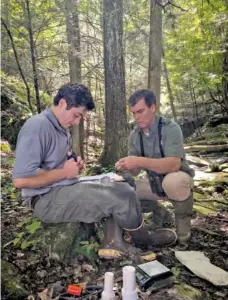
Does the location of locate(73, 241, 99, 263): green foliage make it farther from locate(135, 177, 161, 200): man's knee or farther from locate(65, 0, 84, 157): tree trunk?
locate(65, 0, 84, 157): tree trunk

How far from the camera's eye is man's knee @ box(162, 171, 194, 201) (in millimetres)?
3773

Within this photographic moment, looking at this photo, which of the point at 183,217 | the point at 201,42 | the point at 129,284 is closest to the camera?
the point at 129,284

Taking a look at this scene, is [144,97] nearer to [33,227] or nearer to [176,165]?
[176,165]

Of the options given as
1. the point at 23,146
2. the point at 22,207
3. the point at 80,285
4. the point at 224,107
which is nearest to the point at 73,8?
the point at 22,207

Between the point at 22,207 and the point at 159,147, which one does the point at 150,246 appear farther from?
the point at 22,207

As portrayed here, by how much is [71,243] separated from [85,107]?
1.45 metres

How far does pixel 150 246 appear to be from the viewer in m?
3.78

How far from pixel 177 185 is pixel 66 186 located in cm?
137

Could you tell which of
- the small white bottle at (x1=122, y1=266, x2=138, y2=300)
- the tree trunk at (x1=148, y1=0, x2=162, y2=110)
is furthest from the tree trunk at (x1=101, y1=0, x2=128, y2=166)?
the small white bottle at (x1=122, y1=266, x2=138, y2=300)

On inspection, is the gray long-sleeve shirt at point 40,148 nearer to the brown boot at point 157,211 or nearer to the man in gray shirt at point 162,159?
the man in gray shirt at point 162,159

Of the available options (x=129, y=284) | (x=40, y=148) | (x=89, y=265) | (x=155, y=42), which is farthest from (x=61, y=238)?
(x=155, y=42)

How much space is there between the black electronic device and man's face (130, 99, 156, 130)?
68.7 inches

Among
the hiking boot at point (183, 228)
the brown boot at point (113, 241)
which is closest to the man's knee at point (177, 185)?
the hiking boot at point (183, 228)

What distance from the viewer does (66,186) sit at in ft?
10.6
